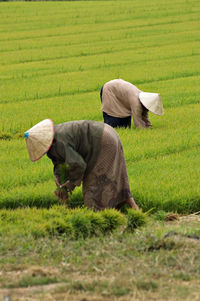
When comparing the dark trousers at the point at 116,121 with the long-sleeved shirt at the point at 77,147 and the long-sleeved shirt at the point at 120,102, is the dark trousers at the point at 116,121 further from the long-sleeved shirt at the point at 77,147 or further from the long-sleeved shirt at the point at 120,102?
the long-sleeved shirt at the point at 77,147

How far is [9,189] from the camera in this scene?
6852 millimetres

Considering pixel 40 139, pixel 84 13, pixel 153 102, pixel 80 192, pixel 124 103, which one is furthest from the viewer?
pixel 84 13

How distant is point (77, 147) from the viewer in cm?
564

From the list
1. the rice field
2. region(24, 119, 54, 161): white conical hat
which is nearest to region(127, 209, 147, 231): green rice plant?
region(24, 119, 54, 161): white conical hat

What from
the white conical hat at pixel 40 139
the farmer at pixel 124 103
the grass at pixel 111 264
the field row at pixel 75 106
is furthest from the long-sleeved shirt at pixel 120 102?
the grass at pixel 111 264

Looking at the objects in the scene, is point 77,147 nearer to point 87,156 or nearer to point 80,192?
point 87,156

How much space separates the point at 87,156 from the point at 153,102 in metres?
3.26

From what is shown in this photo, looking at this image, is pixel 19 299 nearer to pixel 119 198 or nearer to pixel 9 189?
pixel 119 198

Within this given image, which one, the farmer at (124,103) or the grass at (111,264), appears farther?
the farmer at (124,103)

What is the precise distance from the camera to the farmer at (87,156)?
17.5 feet

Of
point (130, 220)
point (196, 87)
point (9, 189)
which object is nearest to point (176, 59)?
point (196, 87)

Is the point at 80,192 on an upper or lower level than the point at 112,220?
lower

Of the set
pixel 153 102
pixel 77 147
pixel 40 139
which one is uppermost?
pixel 40 139

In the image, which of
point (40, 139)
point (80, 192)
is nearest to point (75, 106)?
point (80, 192)
